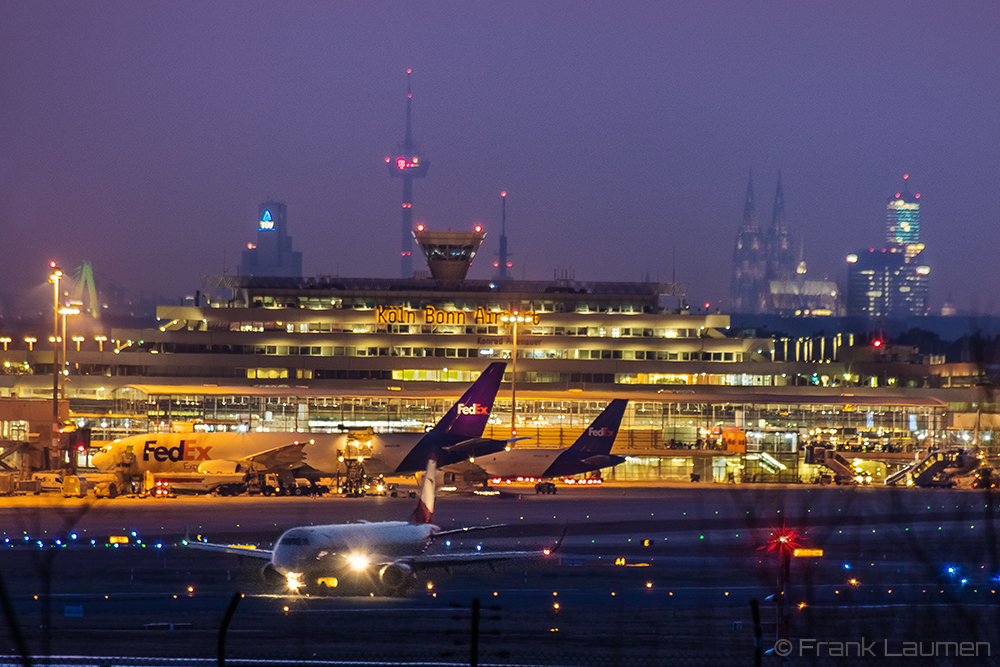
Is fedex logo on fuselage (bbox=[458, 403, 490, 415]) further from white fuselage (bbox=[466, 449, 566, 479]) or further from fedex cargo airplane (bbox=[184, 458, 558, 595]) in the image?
fedex cargo airplane (bbox=[184, 458, 558, 595])

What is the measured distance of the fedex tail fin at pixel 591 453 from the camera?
78312mm

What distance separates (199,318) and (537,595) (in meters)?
102

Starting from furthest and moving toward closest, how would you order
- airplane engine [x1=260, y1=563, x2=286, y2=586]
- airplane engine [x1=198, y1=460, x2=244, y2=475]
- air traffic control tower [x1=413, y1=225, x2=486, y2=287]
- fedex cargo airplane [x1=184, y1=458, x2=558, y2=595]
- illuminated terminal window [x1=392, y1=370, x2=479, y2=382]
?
air traffic control tower [x1=413, y1=225, x2=486, y2=287] < illuminated terminal window [x1=392, y1=370, x2=479, y2=382] < airplane engine [x1=198, y1=460, x2=244, y2=475] < airplane engine [x1=260, y1=563, x2=286, y2=586] < fedex cargo airplane [x1=184, y1=458, x2=558, y2=595]

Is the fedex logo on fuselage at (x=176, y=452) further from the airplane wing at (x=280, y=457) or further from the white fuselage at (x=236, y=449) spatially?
the airplane wing at (x=280, y=457)

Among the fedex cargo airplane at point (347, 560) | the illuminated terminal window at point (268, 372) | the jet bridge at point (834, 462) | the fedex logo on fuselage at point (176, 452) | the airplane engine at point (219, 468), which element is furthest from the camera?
the illuminated terminal window at point (268, 372)

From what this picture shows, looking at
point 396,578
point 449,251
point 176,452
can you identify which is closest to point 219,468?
point 176,452

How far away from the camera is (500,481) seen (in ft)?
282

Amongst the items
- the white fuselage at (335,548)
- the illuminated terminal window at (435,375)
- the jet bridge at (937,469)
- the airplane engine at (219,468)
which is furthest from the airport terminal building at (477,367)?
the white fuselage at (335,548)

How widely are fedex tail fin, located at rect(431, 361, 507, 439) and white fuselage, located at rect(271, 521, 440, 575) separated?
41.4 m

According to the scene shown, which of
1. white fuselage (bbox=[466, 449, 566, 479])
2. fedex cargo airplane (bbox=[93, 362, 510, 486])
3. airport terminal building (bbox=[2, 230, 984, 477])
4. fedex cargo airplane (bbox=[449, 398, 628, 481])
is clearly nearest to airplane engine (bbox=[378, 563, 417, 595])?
fedex cargo airplane (bbox=[93, 362, 510, 486])

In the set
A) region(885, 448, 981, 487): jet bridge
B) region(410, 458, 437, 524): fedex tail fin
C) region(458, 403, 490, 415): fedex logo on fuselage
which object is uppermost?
region(458, 403, 490, 415): fedex logo on fuselage

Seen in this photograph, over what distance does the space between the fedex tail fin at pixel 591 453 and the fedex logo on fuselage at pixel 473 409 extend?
5596 mm

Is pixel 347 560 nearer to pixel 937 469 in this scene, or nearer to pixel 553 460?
pixel 553 460

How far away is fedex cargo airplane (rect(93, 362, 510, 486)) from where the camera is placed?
73.2 metres
